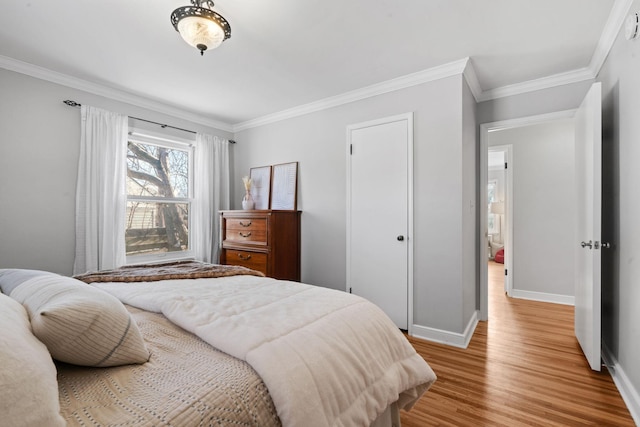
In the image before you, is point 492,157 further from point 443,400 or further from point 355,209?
point 443,400

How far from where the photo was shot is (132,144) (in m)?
3.55

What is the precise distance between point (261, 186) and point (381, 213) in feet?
5.86

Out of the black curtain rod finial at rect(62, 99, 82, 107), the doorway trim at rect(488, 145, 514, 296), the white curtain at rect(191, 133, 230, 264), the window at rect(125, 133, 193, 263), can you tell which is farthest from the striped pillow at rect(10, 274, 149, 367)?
the doorway trim at rect(488, 145, 514, 296)

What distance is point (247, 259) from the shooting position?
3.54 metres

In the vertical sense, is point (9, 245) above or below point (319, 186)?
below

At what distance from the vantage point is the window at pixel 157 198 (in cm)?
354

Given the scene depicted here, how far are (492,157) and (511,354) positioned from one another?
6.18 meters

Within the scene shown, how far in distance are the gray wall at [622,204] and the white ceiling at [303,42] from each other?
41 cm

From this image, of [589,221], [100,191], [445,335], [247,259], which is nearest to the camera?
[589,221]

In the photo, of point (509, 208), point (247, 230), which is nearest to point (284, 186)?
point (247, 230)

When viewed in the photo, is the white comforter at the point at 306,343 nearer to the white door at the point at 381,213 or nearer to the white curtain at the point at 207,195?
the white door at the point at 381,213

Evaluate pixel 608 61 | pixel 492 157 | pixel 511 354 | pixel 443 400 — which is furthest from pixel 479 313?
pixel 492 157

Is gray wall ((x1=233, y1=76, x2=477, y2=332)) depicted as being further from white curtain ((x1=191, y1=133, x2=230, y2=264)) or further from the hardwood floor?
white curtain ((x1=191, y1=133, x2=230, y2=264))

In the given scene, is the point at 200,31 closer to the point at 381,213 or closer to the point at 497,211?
the point at 381,213
